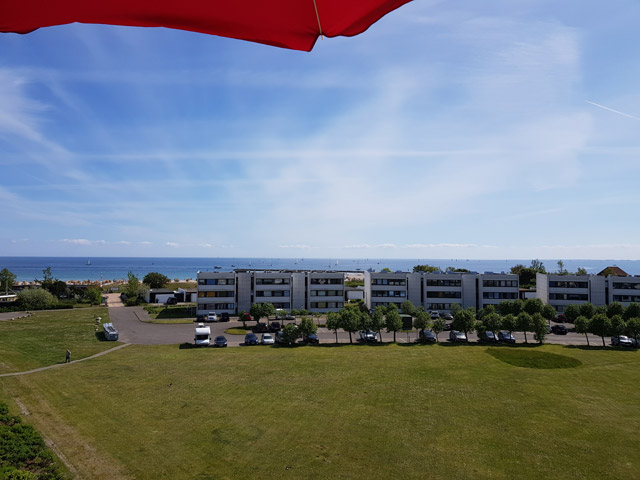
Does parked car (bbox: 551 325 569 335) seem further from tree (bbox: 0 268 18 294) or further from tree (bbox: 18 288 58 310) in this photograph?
tree (bbox: 0 268 18 294)

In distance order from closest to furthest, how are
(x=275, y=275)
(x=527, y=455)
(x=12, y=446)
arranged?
(x=12, y=446)
(x=527, y=455)
(x=275, y=275)

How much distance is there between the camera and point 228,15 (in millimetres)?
3428

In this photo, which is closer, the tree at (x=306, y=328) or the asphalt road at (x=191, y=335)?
the tree at (x=306, y=328)

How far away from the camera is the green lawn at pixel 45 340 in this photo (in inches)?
1483

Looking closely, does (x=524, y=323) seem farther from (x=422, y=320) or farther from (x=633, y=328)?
(x=422, y=320)

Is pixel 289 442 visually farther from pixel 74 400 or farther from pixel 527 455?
pixel 74 400

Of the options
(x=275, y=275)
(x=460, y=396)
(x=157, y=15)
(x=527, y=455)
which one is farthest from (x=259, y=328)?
(x=157, y=15)

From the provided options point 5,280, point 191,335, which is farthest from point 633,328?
point 5,280

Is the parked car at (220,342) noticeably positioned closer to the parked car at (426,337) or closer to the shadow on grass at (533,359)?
the parked car at (426,337)

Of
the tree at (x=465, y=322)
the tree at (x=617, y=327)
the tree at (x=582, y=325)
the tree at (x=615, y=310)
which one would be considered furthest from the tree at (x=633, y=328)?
the tree at (x=465, y=322)

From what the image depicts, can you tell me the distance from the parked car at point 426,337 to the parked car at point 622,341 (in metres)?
21.9

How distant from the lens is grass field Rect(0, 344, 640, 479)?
61.6 ft

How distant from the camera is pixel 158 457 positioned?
19.0 m

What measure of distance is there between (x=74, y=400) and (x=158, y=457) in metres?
11.8
